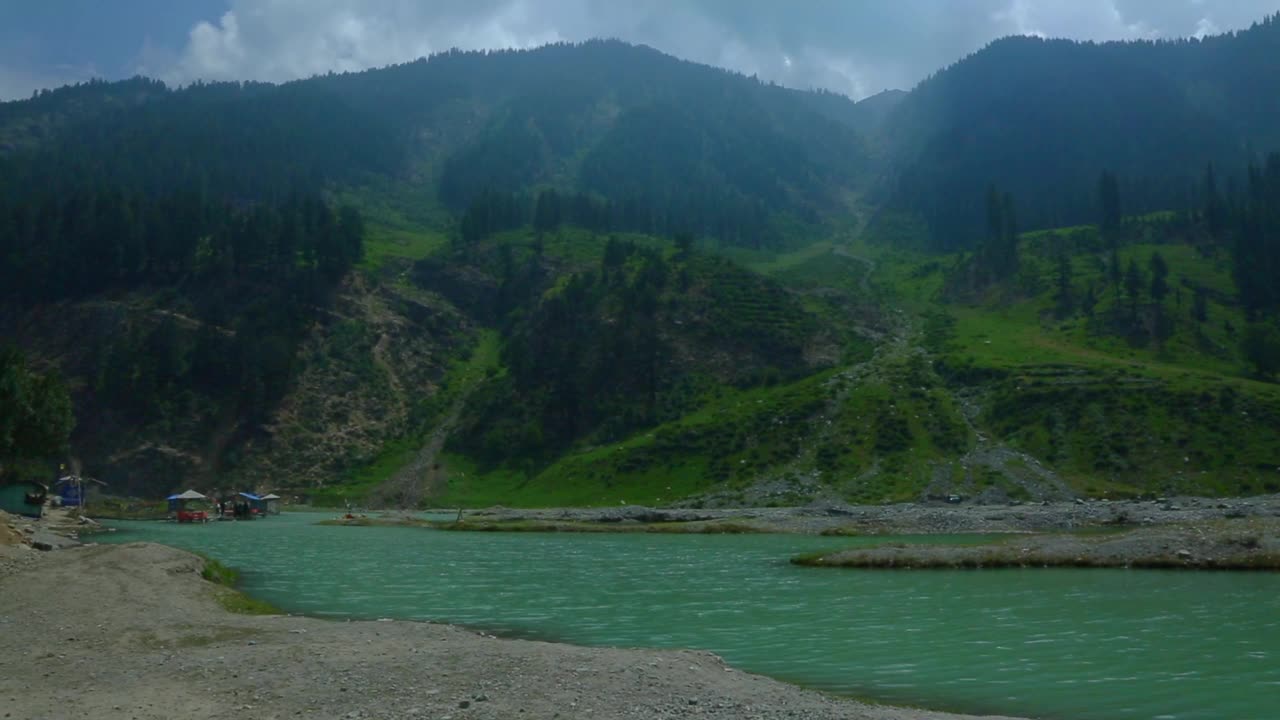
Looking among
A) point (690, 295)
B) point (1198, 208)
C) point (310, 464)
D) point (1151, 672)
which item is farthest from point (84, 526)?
point (1198, 208)

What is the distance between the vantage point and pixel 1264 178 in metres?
161

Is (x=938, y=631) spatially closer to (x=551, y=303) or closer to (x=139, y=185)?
(x=551, y=303)

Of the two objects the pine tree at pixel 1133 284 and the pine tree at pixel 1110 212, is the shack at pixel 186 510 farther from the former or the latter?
the pine tree at pixel 1110 212

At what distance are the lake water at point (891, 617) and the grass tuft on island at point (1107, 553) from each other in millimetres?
1636

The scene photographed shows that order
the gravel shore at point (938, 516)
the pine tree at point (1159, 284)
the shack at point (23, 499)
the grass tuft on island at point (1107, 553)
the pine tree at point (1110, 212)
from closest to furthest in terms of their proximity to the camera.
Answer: the grass tuft on island at point (1107, 553), the gravel shore at point (938, 516), the shack at point (23, 499), the pine tree at point (1159, 284), the pine tree at point (1110, 212)

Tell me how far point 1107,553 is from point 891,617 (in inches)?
700

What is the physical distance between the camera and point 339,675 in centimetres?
1711

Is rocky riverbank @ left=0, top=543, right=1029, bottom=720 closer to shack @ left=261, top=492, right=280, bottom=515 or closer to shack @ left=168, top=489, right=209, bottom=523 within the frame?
shack @ left=168, top=489, right=209, bottom=523

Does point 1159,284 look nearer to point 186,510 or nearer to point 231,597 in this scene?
point 186,510

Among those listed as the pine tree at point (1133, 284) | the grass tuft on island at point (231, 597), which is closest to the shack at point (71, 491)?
the grass tuft on island at point (231, 597)

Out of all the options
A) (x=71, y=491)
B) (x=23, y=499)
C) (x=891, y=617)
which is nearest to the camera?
(x=891, y=617)

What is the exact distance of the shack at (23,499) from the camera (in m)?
73.4

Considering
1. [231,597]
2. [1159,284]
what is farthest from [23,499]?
[1159,284]

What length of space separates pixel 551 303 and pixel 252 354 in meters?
45.4
